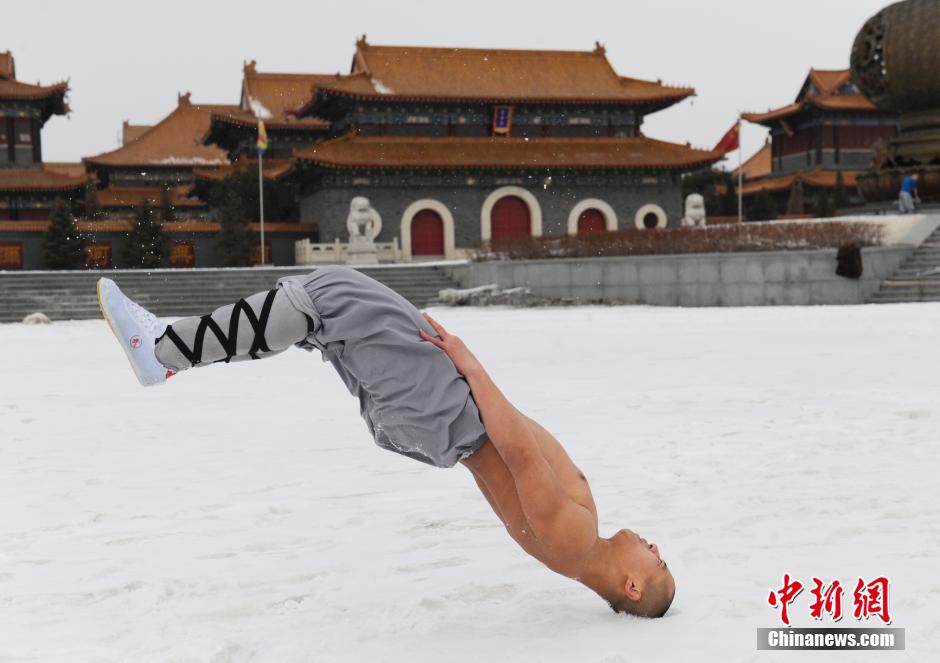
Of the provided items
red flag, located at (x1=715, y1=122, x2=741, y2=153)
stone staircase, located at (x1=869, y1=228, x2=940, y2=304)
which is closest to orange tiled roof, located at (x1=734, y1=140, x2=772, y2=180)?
red flag, located at (x1=715, y1=122, x2=741, y2=153)

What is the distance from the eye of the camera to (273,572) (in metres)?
3.07

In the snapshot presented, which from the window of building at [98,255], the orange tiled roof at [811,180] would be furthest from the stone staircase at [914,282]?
the window of building at [98,255]

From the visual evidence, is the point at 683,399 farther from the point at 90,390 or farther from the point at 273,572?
the point at 90,390

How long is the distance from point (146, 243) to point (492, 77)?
12.3 metres

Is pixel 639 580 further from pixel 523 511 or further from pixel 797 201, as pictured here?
pixel 797 201

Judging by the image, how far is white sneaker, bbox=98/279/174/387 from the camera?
2479 mm

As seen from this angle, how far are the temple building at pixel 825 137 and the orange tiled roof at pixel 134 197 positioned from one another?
74.7 ft

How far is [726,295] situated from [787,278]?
1021 mm

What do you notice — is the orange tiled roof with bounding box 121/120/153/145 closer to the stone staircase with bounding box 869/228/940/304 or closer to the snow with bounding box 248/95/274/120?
the snow with bounding box 248/95/274/120

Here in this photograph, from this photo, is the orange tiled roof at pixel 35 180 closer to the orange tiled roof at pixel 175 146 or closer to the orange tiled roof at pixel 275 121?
the orange tiled roof at pixel 175 146

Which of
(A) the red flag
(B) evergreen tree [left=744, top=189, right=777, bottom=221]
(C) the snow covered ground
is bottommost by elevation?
(C) the snow covered ground

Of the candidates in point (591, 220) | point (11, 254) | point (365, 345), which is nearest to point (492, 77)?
point (591, 220)

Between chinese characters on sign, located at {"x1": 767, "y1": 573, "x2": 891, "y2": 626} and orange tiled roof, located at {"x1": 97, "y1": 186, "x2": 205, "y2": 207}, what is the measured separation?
34.7 meters

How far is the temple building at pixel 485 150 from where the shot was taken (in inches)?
1188
